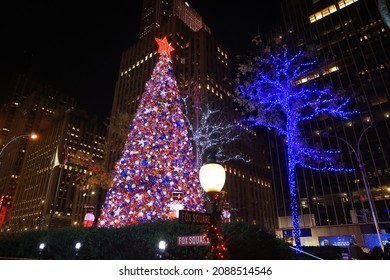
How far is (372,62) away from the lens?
145 feet

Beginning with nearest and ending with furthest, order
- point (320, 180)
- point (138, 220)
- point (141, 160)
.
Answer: point (138, 220) → point (141, 160) → point (320, 180)

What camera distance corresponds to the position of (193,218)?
4.27m

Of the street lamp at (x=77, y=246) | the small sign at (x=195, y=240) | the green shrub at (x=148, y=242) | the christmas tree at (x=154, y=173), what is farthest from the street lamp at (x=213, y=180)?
the street lamp at (x=77, y=246)

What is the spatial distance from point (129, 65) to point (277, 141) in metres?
43.0

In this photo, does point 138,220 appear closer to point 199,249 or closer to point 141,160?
point 141,160

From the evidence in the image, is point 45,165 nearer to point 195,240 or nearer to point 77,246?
point 77,246

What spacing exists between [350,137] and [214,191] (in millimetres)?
45280

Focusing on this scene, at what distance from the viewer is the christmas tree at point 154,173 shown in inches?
501

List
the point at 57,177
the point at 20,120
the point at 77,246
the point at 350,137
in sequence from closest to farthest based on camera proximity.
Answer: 1. the point at 77,246
2. the point at 350,137
3. the point at 57,177
4. the point at 20,120

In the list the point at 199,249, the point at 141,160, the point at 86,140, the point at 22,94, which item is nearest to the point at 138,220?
the point at 141,160

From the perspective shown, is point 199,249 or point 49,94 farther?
point 49,94

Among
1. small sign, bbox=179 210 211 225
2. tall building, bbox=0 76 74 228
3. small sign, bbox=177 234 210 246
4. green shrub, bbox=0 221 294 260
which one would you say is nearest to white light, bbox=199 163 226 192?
small sign, bbox=179 210 211 225

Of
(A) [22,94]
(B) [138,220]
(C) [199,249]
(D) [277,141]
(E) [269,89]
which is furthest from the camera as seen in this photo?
(A) [22,94]

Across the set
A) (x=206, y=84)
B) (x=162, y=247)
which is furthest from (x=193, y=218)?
(x=206, y=84)
